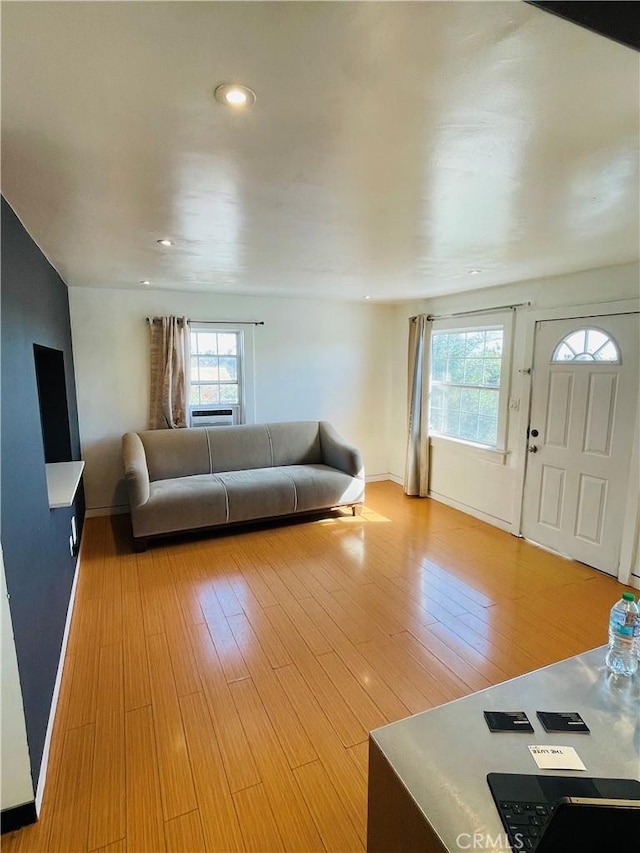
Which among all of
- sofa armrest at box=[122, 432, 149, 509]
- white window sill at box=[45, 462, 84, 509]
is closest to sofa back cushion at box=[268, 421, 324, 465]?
sofa armrest at box=[122, 432, 149, 509]

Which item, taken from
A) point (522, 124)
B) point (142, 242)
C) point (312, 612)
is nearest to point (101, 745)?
point (312, 612)

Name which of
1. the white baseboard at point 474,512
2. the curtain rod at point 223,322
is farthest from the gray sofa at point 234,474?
the curtain rod at point 223,322

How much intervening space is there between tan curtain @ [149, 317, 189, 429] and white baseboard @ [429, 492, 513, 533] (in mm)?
3050

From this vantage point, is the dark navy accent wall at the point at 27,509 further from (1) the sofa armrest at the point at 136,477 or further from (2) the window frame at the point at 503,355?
(2) the window frame at the point at 503,355

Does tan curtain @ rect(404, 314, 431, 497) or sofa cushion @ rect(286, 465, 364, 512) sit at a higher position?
tan curtain @ rect(404, 314, 431, 497)

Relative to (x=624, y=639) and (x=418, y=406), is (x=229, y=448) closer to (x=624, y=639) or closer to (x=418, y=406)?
(x=418, y=406)

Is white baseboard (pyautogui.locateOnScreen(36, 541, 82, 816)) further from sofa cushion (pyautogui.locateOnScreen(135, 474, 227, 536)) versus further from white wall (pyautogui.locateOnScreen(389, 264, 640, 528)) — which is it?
white wall (pyautogui.locateOnScreen(389, 264, 640, 528))

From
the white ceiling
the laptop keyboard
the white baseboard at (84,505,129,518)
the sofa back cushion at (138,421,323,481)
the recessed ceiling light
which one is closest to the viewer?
the laptop keyboard

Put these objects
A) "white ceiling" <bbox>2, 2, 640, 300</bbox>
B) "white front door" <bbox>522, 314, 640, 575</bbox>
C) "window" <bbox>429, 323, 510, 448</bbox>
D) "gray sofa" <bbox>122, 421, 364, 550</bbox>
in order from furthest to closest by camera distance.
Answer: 1. "window" <bbox>429, 323, 510, 448</bbox>
2. "gray sofa" <bbox>122, 421, 364, 550</bbox>
3. "white front door" <bbox>522, 314, 640, 575</bbox>
4. "white ceiling" <bbox>2, 2, 640, 300</bbox>

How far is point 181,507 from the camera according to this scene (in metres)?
3.83

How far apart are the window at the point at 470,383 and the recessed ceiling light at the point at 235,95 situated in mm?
3551

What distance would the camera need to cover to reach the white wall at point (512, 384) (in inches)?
133

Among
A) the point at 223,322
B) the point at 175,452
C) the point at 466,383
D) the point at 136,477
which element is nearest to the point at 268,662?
the point at 136,477

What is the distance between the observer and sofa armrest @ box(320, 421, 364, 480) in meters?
4.63
